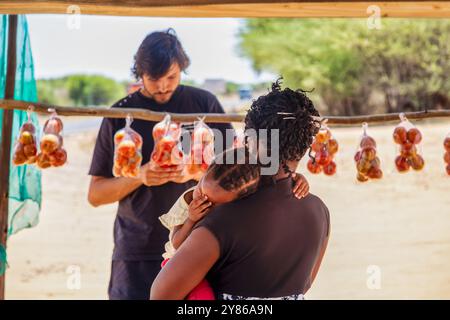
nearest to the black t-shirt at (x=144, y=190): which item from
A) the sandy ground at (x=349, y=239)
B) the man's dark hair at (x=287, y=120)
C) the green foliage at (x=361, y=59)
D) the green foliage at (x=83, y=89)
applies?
the man's dark hair at (x=287, y=120)

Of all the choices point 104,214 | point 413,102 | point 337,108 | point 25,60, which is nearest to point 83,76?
point 337,108

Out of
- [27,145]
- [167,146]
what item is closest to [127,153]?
[167,146]

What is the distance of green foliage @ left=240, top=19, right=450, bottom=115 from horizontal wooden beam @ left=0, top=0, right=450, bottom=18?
17.3 metres

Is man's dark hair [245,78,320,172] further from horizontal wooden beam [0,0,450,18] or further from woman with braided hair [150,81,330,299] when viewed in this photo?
horizontal wooden beam [0,0,450,18]

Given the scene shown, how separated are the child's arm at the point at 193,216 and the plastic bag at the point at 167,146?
0.91 meters

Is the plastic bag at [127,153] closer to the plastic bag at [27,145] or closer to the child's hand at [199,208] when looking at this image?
the plastic bag at [27,145]

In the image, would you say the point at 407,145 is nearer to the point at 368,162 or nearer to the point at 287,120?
the point at 368,162

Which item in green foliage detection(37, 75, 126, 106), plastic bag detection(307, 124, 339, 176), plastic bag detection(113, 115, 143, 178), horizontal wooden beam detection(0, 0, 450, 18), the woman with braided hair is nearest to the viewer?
the woman with braided hair

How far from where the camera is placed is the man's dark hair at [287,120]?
7.18ft

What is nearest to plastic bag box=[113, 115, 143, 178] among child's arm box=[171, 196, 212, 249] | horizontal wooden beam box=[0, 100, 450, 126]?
horizontal wooden beam box=[0, 100, 450, 126]

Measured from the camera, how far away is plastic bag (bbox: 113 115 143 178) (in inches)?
122

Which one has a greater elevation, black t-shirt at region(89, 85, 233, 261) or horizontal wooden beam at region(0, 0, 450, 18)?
horizontal wooden beam at region(0, 0, 450, 18)

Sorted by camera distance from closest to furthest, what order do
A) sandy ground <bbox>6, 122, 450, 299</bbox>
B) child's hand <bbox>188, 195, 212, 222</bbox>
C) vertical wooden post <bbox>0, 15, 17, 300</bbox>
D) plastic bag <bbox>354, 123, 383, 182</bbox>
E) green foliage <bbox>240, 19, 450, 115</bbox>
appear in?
child's hand <bbox>188, 195, 212, 222</bbox>
plastic bag <bbox>354, 123, 383, 182</bbox>
vertical wooden post <bbox>0, 15, 17, 300</bbox>
sandy ground <bbox>6, 122, 450, 299</bbox>
green foliage <bbox>240, 19, 450, 115</bbox>

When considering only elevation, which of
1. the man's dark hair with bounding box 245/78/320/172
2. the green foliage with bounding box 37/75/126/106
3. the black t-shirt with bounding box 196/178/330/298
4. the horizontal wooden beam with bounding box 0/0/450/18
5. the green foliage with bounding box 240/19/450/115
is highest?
the green foliage with bounding box 37/75/126/106
